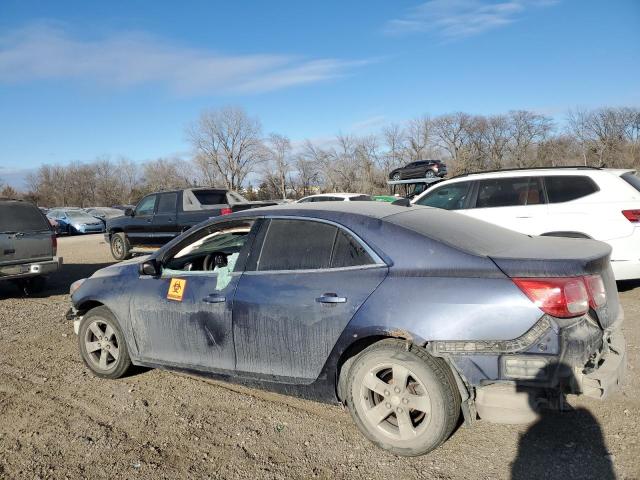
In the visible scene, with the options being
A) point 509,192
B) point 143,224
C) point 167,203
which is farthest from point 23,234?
point 509,192

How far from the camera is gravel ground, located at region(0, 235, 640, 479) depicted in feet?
9.47

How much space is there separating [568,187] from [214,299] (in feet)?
17.6

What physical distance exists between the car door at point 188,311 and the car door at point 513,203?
4.53 metres

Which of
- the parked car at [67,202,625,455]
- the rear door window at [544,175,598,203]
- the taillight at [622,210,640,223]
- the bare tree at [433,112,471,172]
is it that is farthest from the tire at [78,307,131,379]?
the bare tree at [433,112,471,172]

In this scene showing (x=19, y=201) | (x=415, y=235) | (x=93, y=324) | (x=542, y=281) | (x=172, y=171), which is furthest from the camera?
(x=172, y=171)

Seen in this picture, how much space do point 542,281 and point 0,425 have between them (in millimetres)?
3939

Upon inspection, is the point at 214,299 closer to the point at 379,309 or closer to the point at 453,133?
the point at 379,309

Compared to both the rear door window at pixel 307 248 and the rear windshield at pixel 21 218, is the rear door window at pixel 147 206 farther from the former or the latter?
the rear door window at pixel 307 248

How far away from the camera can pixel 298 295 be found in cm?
321

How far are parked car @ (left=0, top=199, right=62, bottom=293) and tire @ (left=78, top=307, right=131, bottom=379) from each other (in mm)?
4473

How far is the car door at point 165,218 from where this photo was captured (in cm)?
1173

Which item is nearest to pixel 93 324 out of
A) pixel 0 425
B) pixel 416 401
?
pixel 0 425

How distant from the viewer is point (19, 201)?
28.0ft

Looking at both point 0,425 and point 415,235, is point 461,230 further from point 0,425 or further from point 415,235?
point 0,425
